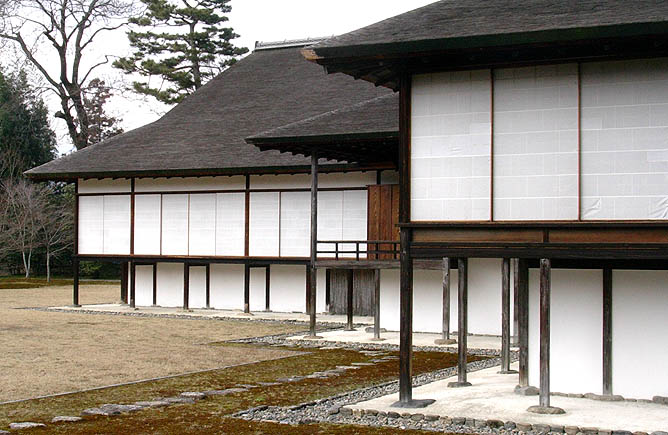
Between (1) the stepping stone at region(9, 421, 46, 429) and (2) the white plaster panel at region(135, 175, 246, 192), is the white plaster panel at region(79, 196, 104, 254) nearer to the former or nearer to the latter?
(2) the white plaster panel at region(135, 175, 246, 192)

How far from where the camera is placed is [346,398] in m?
10.6

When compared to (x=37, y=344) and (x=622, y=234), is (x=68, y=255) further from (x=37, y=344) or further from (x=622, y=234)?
(x=622, y=234)

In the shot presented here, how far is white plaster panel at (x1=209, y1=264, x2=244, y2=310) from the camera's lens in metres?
25.1

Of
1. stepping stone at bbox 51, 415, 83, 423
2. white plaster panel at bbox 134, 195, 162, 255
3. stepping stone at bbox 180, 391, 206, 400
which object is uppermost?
white plaster panel at bbox 134, 195, 162, 255

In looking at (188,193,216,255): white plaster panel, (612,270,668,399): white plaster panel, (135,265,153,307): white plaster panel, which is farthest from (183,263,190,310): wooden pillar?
(612,270,668,399): white plaster panel

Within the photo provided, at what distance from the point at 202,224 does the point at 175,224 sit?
89cm

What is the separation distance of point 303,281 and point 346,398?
44.4 feet

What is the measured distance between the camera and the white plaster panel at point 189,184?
2461 centimetres

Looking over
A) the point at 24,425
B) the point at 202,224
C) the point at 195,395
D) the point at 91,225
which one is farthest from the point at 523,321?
the point at 91,225

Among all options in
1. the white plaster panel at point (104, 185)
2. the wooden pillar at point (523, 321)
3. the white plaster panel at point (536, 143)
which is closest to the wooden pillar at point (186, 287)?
the white plaster panel at point (104, 185)

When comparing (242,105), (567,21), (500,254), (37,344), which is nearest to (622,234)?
(500,254)

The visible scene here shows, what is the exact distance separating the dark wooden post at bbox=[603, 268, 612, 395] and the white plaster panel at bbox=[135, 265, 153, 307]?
59.5ft

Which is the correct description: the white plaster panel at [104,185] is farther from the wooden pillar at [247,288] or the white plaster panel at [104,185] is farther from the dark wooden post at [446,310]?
the dark wooden post at [446,310]

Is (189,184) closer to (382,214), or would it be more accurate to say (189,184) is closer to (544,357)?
(382,214)
